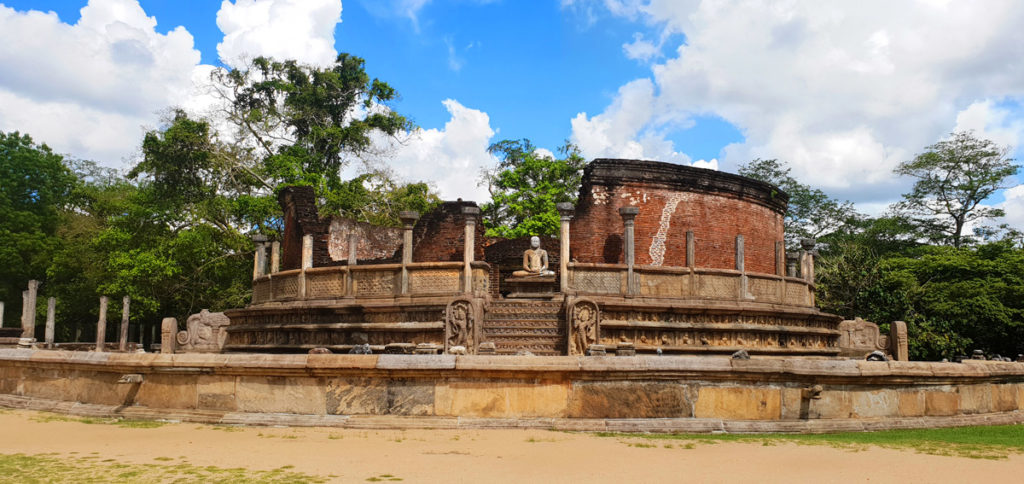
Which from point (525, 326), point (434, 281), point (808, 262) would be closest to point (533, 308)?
point (525, 326)

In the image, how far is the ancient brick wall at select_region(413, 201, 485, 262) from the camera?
19656 millimetres

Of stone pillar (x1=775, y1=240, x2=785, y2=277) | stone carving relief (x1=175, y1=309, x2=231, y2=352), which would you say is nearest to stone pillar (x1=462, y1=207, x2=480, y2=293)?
stone carving relief (x1=175, y1=309, x2=231, y2=352)

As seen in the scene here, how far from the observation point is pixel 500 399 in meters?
6.37

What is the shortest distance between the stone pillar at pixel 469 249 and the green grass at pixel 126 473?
8.82 metres

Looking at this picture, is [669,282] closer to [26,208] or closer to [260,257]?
[260,257]

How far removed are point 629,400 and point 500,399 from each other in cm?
113

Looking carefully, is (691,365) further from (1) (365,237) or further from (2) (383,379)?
(1) (365,237)

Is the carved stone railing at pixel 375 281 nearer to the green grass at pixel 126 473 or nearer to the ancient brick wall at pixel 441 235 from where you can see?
the ancient brick wall at pixel 441 235

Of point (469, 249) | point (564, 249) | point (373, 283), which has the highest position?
point (564, 249)

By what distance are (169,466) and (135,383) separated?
2.71 meters

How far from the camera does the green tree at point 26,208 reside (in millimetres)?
33938

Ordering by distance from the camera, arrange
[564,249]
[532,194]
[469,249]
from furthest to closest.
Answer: [532,194]
[564,249]
[469,249]

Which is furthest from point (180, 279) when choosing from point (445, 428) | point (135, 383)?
point (445, 428)

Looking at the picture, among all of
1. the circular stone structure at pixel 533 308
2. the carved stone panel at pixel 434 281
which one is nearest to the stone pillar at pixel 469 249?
the circular stone structure at pixel 533 308
